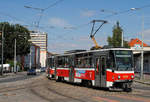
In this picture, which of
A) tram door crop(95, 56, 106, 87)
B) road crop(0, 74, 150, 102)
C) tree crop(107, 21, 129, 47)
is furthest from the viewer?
tree crop(107, 21, 129, 47)

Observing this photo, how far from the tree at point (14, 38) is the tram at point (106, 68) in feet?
134

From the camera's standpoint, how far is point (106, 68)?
617 inches

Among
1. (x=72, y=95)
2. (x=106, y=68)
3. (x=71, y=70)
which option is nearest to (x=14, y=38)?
(x=71, y=70)

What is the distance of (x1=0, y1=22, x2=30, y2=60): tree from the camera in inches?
2293

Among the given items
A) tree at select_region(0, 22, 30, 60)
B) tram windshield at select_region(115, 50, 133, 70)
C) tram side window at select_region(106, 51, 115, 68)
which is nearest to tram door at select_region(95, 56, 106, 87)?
tram side window at select_region(106, 51, 115, 68)

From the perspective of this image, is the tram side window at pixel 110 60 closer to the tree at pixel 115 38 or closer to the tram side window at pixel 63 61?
A: the tram side window at pixel 63 61

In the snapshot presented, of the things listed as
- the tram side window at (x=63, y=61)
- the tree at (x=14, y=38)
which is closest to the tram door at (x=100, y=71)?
the tram side window at (x=63, y=61)

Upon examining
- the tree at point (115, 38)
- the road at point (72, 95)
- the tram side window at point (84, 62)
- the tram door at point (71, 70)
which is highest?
Result: the tree at point (115, 38)

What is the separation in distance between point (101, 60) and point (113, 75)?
A: 1.67 metres

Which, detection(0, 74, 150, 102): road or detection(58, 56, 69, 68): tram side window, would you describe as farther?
detection(58, 56, 69, 68): tram side window

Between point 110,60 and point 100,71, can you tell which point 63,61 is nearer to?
point 100,71

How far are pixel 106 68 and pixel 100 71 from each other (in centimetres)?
76

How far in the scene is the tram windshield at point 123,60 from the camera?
15289 mm

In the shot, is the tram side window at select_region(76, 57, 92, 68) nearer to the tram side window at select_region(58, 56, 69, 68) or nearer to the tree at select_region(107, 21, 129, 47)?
the tram side window at select_region(58, 56, 69, 68)
